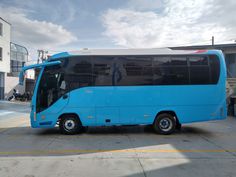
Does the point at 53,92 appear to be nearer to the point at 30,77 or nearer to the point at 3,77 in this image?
the point at 3,77

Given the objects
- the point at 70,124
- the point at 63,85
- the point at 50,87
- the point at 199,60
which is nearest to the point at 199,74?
the point at 199,60

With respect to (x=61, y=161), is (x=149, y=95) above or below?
above

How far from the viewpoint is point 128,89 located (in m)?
8.13

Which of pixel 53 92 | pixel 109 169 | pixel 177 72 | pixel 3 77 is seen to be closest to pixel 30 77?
pixel 3 77

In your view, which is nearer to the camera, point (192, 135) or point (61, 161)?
point (61, 161)

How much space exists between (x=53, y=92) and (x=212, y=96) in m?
6.20

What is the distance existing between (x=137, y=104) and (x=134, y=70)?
1325mm

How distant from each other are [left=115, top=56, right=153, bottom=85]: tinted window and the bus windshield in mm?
2170

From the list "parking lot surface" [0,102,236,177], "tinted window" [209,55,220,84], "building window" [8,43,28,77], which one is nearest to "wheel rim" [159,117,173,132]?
"parking lot surface" [0,102,236,177]

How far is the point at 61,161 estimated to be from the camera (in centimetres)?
522

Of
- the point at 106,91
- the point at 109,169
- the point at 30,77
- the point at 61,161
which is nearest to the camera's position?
the point at 109,169

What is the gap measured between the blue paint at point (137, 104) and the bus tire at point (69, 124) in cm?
26

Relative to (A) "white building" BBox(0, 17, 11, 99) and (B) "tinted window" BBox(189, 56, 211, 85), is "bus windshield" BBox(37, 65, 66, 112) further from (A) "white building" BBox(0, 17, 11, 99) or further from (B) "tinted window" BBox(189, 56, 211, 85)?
(A) "white building" BBox(0, 17, 11, 99)

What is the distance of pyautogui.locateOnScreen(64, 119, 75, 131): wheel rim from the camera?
323 inches
